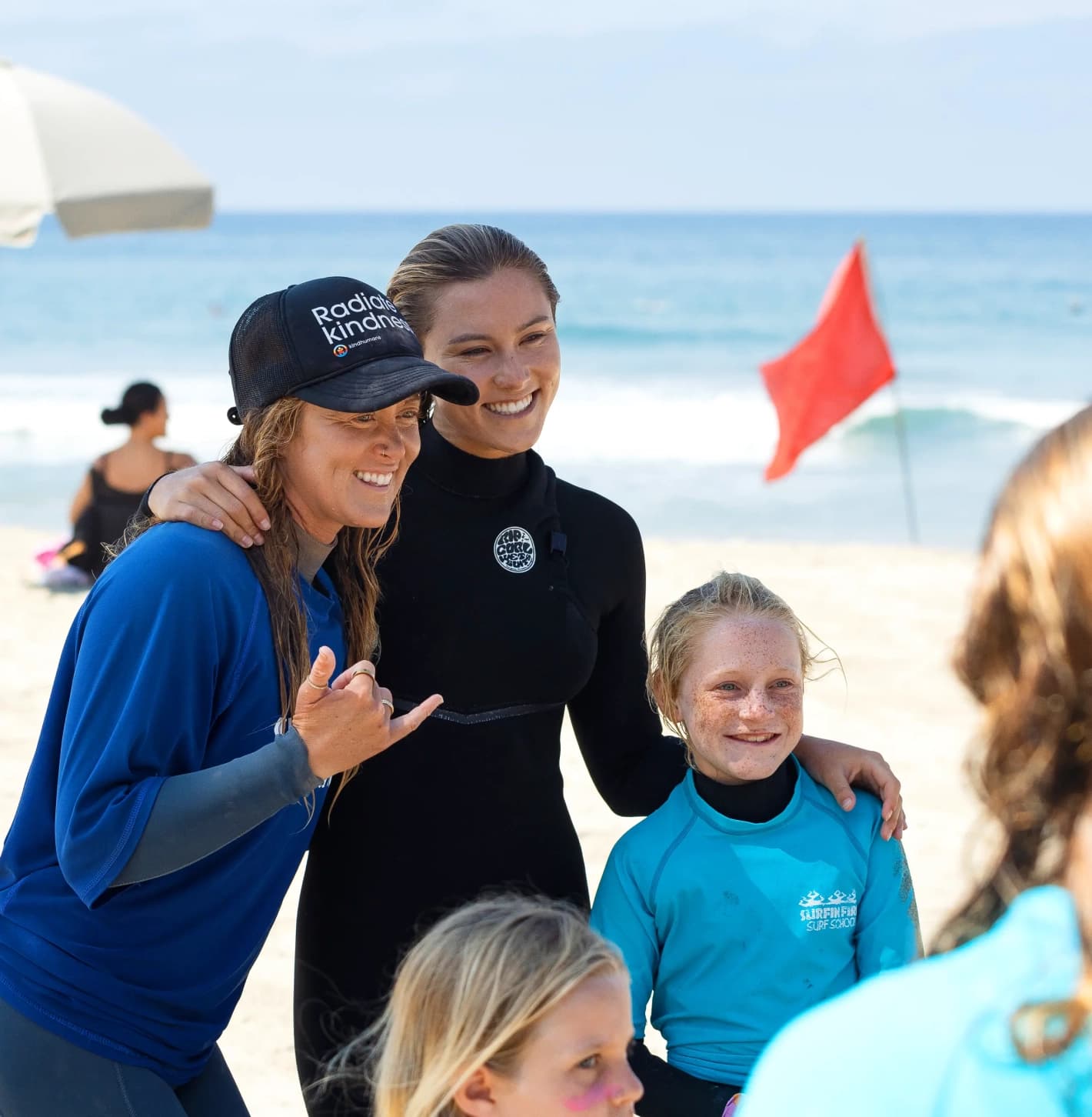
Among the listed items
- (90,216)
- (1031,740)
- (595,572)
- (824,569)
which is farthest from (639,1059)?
(824,569)

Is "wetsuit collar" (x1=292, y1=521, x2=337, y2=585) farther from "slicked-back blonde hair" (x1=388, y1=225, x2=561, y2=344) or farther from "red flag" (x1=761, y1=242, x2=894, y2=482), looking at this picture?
"red flag" (x1=761, y1=242, x2=894, y2=482)

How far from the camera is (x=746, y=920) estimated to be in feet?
7.98

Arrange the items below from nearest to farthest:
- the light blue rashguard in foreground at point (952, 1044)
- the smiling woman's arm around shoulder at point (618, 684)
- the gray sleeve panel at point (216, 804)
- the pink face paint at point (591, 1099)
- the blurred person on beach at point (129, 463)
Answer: the light blue rashguard in foreground at point (952, 1044)
the pink face paint at point (591, 1099)
the gray sleeve panel at point (216, 804)
the smiling woman's arm around shoulder at point (618, 684)
the blurred person on beach at point (129, 463)

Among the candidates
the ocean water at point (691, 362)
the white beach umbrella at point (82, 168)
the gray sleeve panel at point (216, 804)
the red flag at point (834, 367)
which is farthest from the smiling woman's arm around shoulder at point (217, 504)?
the red flag at point (834, 367)

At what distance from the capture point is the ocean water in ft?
59.0

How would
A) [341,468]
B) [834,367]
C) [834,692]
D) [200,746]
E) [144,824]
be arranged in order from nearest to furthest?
[144,824], [200,746], [341,468], [834,692], [834,367]

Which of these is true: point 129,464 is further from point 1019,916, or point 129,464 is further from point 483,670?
point 1019,916

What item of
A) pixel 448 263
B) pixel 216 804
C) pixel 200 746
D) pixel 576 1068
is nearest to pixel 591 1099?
pixel 576 1068

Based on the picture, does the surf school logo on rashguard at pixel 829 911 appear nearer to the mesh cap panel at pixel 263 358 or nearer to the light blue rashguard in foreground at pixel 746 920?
the light blue rashguard in foreground at pixel 746 920

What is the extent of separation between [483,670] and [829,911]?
0.72 meters

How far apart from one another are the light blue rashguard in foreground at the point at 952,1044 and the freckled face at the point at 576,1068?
936 mm

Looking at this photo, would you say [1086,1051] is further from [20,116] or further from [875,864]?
[20,116]

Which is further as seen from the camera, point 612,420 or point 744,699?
point 612,420

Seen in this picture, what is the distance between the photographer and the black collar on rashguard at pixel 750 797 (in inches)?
101
